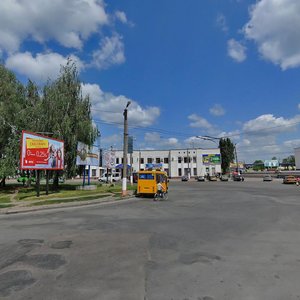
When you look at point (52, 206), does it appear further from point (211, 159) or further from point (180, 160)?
point (180, 160)

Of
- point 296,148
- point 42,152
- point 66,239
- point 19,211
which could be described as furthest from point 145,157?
point 66,239

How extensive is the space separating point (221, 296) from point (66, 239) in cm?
579

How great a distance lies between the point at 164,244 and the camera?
905cm

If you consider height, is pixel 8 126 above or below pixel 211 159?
below

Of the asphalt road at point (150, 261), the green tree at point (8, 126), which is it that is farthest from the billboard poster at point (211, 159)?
the asphalt road at point (150, 261)

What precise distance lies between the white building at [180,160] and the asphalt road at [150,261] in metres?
90.7

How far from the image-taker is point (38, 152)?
26078 millimetres

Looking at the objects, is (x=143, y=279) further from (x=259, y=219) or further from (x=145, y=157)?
(x=145, y=157)

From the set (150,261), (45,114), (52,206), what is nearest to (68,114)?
(45,114)

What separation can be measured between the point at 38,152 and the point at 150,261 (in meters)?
20.9

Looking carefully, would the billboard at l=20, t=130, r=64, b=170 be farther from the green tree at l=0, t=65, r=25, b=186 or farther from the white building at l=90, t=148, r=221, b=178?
the white building at l=90, t=148, r=221, b=178

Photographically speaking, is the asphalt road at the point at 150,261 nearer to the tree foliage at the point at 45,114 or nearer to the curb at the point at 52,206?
the curb at the point at 52,206

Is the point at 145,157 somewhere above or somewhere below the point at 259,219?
above

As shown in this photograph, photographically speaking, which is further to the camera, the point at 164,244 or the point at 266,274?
the point at 164,244
